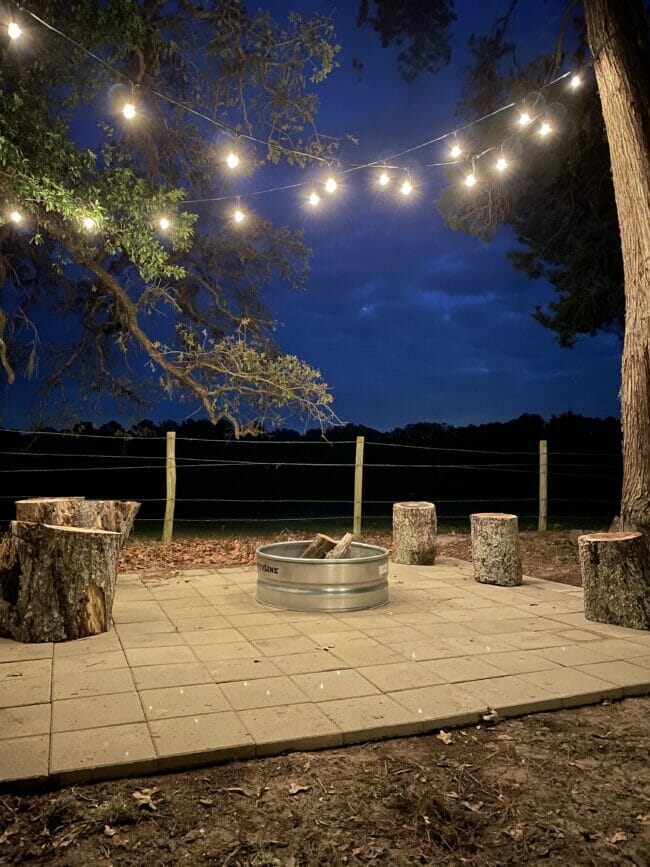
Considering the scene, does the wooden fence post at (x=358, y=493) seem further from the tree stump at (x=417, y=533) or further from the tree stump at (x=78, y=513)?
the tree stump at (x=78, y=513)

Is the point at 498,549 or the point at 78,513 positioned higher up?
the point at 78,513

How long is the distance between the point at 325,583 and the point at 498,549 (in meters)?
1.94

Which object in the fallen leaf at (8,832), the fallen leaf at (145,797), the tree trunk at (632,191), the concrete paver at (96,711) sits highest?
the tree trunk at (632,191)

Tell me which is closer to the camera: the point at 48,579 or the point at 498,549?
the point at 48,579

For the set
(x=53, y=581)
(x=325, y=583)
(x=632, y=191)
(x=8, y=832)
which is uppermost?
(x=632, y=191)

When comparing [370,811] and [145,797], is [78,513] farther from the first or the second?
[370,811]

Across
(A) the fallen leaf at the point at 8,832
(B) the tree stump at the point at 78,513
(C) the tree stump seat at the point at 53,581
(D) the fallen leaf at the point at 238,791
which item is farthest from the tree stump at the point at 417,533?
(A) the fallen leaf at the point at 8,832

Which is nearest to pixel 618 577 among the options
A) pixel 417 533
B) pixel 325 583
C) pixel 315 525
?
pixel 325 583

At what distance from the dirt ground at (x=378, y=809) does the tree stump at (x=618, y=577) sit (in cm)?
173

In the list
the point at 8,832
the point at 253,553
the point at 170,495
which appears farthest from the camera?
the point at 170,495

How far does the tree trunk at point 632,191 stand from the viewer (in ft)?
16.4

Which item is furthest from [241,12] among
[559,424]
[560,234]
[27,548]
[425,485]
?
[559,424]

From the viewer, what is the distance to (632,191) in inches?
201

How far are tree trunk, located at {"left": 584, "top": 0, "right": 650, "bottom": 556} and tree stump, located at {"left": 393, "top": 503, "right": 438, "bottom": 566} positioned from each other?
2.12m
